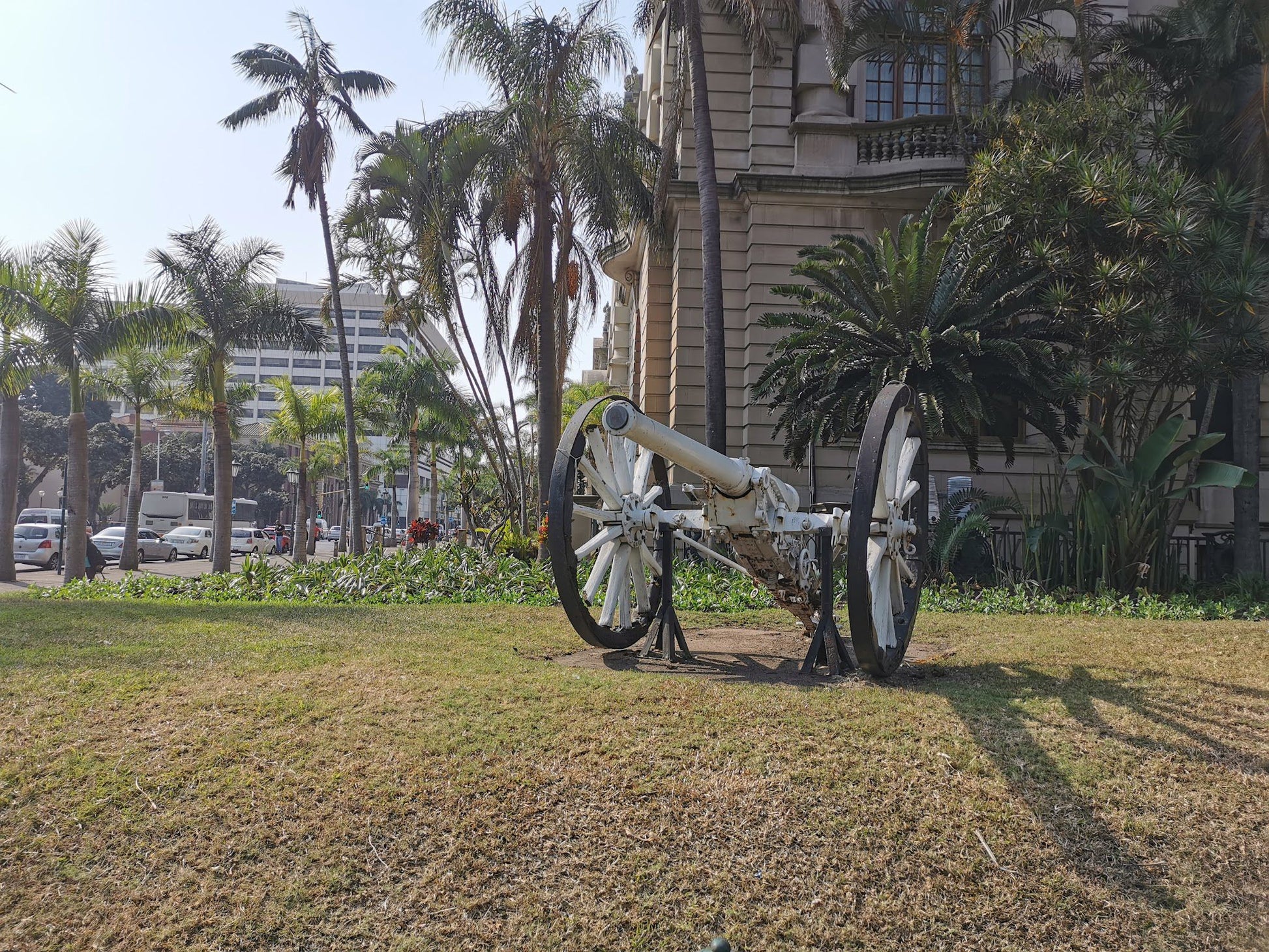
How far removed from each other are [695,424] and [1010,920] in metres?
14.9

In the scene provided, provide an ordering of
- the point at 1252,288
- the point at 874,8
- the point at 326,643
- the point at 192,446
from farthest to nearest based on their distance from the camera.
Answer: the point at 192,446
the point at 874,8
the point at 1252,288
the point at 326,643

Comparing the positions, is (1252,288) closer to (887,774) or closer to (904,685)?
(904,685)

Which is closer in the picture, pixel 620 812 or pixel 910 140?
pixel 620 812

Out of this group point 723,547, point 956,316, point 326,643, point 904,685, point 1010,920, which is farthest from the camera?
point 723,547

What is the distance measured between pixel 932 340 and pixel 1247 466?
542cm

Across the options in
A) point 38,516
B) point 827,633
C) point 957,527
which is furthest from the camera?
point 38,516

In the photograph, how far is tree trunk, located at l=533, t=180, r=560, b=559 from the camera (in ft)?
54.5

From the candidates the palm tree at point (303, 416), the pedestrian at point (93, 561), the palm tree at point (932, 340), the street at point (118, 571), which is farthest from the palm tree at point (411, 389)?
the palm tree at point (932, 340)

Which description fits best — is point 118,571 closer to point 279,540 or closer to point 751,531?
point 279,540

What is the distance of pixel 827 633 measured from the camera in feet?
24.1

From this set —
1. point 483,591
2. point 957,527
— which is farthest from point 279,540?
point 957,527

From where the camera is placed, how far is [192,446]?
7494cm

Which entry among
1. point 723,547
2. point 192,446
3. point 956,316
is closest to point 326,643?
point 723,547

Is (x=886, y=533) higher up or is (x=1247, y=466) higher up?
(x=1247, y=466)
